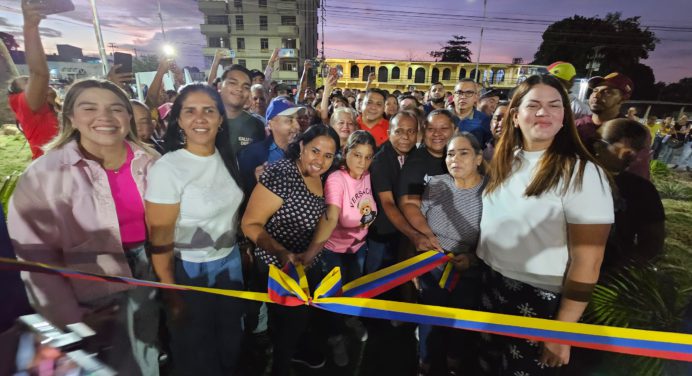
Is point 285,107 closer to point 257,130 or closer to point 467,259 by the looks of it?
point 257,130

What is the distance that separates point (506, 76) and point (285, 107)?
186 feet

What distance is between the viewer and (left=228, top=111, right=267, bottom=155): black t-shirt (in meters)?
3.71

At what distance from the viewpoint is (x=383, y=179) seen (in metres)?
2.97

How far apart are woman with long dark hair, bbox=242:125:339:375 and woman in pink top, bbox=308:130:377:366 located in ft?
0.43

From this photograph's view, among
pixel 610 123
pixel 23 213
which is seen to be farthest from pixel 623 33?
pixel 23 213

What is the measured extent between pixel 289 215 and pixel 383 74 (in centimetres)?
5752

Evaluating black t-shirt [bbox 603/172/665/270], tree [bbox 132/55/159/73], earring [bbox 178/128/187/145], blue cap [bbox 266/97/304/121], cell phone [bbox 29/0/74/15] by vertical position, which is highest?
tree [bbox 132/55/159/73]

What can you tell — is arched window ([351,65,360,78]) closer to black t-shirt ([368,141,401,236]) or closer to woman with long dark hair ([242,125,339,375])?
black t-shirt ([368,141,401,236])

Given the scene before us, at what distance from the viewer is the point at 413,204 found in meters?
2.76

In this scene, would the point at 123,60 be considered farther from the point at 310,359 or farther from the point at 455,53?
the point at 455,53

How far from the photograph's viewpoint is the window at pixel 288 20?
4735 cm

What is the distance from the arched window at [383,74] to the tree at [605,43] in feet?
88.4

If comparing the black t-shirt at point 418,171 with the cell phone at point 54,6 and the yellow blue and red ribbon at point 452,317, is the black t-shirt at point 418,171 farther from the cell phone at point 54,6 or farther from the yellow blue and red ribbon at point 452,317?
the cell phone at point 54,6

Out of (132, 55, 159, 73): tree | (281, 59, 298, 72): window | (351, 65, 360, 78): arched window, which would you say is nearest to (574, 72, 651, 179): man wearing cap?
(132, 55, 159, 73): tree
